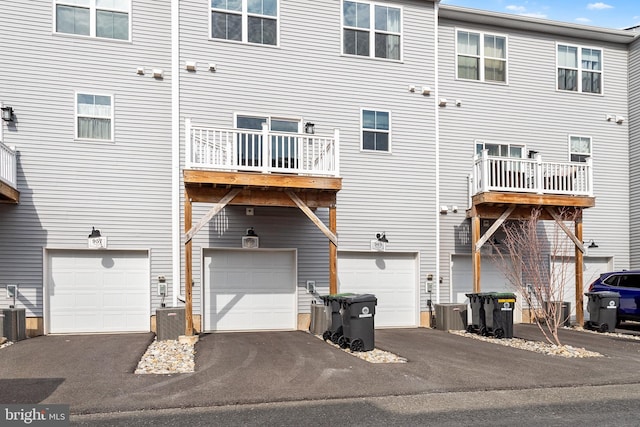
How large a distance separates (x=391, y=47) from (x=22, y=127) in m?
8.84

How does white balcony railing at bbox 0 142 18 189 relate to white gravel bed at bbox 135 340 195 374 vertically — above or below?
above

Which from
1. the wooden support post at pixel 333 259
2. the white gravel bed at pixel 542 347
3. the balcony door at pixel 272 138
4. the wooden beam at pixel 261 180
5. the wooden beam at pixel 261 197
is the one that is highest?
the balcony door at pixel 272 138

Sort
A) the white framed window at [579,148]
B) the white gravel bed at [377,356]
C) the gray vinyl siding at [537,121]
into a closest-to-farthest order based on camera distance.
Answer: the white gravel bed at [377,356], the gray vinyl siding at [537,121], the white framed window at [579,148]

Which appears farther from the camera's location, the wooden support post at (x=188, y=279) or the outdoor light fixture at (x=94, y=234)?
the outdoor light fixture at (x=94, y=234)

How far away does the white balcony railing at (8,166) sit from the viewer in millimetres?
10516

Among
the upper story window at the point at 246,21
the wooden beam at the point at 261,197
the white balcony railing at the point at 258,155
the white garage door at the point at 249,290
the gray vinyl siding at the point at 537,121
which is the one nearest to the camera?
the white balcony railing at the point at 258,155

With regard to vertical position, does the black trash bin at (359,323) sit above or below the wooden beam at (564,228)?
below

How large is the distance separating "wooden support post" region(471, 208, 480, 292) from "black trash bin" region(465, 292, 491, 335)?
592mm

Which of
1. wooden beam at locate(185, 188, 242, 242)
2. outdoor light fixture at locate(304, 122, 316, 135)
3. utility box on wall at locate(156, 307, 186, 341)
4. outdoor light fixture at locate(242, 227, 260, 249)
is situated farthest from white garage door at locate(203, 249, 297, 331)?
outdoor light fixture at locate(304, 122, 316, 135)

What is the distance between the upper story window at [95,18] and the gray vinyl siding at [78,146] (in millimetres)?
184

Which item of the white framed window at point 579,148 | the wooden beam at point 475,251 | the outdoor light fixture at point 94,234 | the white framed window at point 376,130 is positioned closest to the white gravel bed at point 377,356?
the wooden beam at point 475,251

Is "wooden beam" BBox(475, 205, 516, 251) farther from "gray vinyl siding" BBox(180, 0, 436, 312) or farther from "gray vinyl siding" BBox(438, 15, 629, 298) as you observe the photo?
"gray vinyl siding" BBox(180, 0, 436, 312)

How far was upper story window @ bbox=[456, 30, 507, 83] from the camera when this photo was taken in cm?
1466

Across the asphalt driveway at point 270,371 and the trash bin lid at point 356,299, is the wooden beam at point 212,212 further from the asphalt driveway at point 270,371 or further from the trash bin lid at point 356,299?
the trash bin lid at point 356,299
